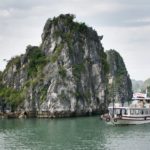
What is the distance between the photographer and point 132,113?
8681cm

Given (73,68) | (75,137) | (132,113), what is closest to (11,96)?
(73,68)

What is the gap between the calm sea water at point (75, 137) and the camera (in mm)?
58094

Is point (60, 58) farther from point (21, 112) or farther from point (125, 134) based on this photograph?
point (125, 134)

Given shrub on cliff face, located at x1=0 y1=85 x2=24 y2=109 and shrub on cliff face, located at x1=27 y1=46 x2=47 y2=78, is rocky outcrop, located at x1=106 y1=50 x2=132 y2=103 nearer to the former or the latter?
shrub on cliff face, located at x1=27 y1=46 x2=47 y2=78

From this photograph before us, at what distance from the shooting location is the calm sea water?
58094 millimetres

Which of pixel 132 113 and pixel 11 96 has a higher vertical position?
pixel 11 96

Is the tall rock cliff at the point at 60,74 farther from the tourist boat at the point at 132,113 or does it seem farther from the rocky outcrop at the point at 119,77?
the rocky outcrop at the point at 119,77

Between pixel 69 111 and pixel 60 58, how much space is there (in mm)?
14261

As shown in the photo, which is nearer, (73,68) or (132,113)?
(132,113)

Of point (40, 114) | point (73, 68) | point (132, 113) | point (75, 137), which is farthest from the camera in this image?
point (73, 68)

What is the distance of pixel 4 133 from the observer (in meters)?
74.8

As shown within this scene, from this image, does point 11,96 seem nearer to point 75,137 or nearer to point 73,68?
point 73,68

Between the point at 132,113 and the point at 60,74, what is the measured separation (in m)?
28.6

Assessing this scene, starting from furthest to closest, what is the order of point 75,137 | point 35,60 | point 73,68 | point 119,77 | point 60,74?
point 119,77 < point 35,60 < point 73,68 < point 60,74 < point 75,137
